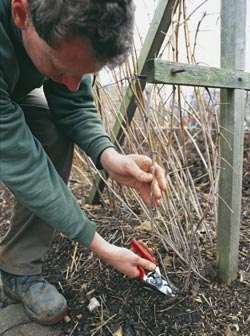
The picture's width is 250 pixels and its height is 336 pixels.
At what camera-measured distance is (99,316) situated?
4.12 feet

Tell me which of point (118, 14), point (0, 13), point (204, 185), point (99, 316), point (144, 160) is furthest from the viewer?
point (204, 185)

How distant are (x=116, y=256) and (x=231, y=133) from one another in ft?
1.60

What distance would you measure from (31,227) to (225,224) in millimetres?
668

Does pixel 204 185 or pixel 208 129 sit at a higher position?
pixel 208 129

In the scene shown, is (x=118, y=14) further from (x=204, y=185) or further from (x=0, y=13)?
(x=204, y=185)

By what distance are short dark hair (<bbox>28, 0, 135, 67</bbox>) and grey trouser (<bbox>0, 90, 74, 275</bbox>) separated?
20.4 inches

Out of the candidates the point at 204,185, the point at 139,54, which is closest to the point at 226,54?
the point at 139,54

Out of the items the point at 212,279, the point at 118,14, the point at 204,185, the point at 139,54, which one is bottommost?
the point at 204,185

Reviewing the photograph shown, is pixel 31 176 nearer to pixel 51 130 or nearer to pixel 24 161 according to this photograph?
pixel 24 161

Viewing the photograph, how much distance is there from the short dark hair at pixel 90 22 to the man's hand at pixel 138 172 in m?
0.35

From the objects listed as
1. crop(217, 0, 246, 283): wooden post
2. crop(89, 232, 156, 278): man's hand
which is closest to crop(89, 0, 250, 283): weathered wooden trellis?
crop(217, 0, 246, 283): wooden post

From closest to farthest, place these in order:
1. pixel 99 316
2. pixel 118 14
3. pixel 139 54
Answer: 1. pixel 118 14
2. pixel 99 316
3. pixel 139 54

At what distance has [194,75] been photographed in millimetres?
924

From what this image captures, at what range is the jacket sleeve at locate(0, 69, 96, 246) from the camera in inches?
36.4
